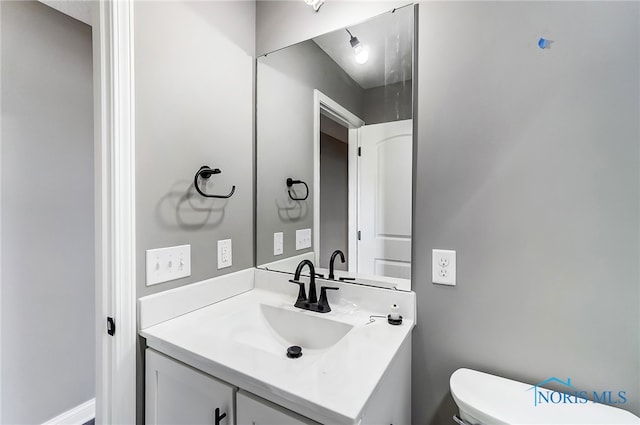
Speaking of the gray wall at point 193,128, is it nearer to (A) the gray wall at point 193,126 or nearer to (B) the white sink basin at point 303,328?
(A) the gray wall at point 193,126

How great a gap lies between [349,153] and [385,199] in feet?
0.89

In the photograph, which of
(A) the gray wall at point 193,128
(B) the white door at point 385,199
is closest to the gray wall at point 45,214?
(A) the gray wall at point 193,128

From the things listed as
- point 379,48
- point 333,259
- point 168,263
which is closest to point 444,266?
point 333,259

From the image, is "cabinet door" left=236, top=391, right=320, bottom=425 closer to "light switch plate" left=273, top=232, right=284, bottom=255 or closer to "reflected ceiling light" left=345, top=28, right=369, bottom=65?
"light switch plate" left=273, top=232, right=284, bottom=255

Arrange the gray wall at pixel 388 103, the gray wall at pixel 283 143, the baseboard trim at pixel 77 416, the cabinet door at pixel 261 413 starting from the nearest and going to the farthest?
1. the cabinet door at pixel 261 413
2. the gray wall at pixel 388 103
3. the gray wall at pixel 283 143
4. the baseboard trim at pixel 77 416

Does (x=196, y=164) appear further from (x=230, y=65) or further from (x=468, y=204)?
(x=468, y=204)

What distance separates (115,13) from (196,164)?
1.72ft

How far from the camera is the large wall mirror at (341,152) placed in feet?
3.51

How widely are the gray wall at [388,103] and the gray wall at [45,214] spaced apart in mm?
1735

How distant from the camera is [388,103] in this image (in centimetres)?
109

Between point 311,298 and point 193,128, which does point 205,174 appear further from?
point 311,298

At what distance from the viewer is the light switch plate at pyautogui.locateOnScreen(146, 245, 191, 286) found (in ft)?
3.14

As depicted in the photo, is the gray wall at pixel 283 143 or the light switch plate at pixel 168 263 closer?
the light switch plate at pixel 168 263

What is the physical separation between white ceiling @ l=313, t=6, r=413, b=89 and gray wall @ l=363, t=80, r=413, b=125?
27 millimetres
